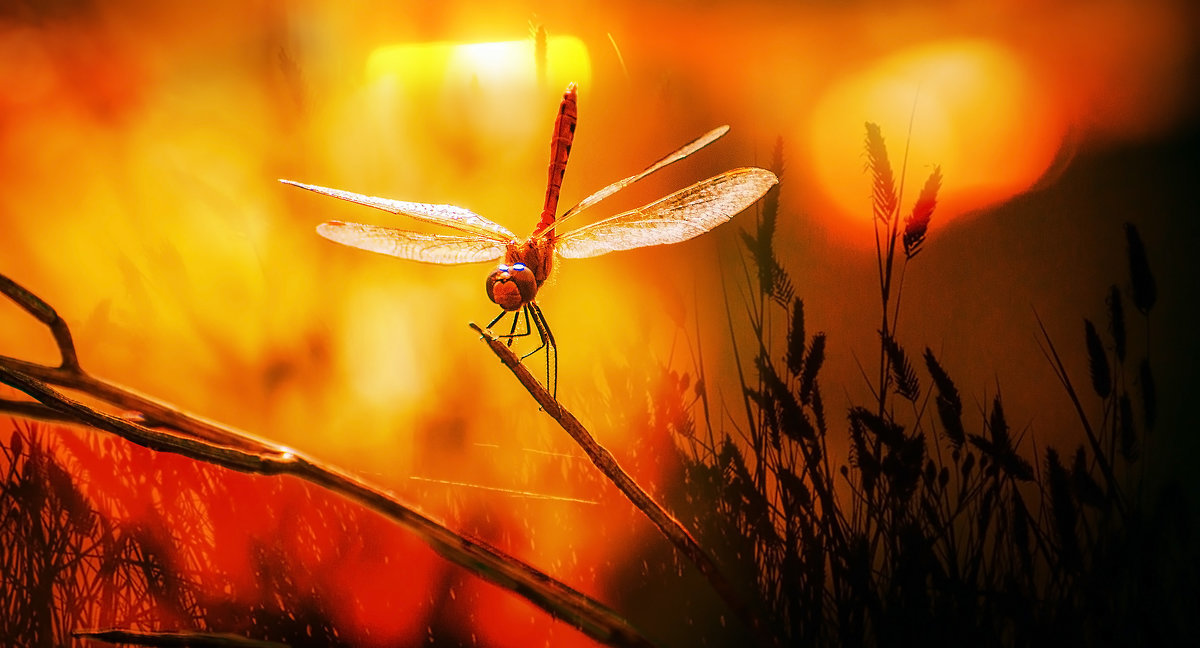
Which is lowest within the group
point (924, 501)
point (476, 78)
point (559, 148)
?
point (924, 501)

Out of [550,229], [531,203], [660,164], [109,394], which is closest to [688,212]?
[660,164]

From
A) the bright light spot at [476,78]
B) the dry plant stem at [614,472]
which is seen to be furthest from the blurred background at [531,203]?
the dry plant stem at [614,472]

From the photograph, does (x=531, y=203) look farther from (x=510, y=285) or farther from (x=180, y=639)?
(x=180, y=639)

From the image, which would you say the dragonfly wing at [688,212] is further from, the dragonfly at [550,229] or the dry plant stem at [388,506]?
the dry plant stem at [388,506]

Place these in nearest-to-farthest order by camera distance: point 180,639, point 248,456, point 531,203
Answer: point 248,456
point 180,639
point 531,203

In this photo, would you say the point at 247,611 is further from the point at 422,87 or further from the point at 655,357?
the point at 422,87

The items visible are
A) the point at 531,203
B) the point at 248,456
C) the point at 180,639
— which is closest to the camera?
the point at 248,456
